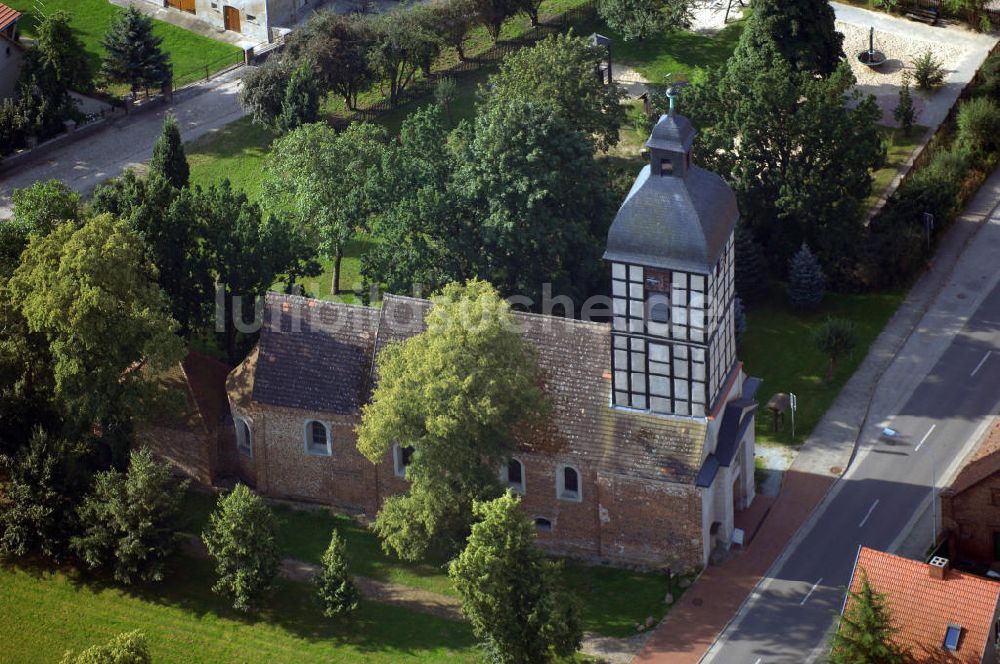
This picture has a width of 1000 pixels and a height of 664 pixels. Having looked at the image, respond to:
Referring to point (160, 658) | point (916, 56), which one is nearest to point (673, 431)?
point (160, 658)

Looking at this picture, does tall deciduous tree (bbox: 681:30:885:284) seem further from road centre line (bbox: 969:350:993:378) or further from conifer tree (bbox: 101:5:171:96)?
conifer tree (bbox: 101:5:171:96)

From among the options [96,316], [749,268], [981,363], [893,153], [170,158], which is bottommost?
[981,363]

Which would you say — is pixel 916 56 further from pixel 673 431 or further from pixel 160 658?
pixel 160 658

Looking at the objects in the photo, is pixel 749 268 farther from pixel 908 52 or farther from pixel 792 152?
pixel 908 52

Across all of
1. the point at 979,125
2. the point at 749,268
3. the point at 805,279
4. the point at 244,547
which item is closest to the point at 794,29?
the point at 979,125

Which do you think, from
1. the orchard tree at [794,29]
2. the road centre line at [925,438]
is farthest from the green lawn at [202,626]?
the orchard tree at [794,29]

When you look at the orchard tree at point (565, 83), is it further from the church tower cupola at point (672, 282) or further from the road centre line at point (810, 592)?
the road centre line at point (810, 592)
